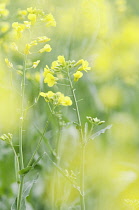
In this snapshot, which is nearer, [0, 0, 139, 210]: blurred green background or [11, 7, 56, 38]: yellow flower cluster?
[11, 7, 56, 38]: yellow flower cluster

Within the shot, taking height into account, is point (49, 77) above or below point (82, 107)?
below

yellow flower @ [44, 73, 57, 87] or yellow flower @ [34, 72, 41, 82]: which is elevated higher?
yellow flower @ [34, 72, 41, 82]

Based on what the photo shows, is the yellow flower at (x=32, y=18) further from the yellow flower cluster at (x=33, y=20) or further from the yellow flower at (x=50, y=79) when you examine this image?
the yellow flower at (x=50, y=79)

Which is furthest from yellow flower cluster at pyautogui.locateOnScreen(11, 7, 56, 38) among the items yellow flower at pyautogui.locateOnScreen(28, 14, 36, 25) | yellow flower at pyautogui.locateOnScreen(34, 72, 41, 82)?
yellow flower at pyautogui.locateOnScreen(34, 72, 41, 82)

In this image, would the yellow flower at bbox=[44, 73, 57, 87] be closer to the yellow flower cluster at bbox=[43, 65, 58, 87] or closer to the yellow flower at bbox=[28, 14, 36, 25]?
the yellow flower cluster at bbox=[43, 65, 58, 87]

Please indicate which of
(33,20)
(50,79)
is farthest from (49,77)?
(33,20)

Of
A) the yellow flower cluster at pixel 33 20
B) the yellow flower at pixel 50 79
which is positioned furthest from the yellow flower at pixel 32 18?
the yellow flower at pixel 50 79

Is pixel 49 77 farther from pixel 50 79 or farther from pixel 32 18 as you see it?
pixel 32 18

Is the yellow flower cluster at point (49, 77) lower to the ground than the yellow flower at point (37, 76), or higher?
lower
